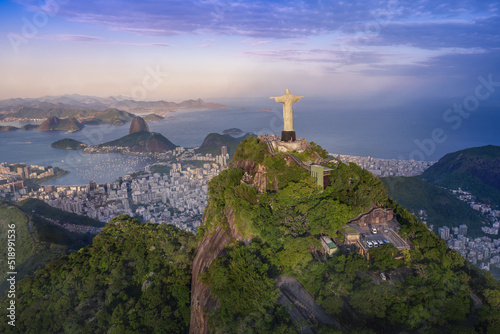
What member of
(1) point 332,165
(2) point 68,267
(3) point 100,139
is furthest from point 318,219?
(3) point 100,139

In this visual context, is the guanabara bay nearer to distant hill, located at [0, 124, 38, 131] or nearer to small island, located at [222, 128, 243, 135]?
small island, located at [222, 128, 243, 135]

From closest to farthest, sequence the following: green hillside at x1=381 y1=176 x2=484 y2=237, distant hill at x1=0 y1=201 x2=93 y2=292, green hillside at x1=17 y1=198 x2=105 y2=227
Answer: distant hill at x1=0 y1=201 x2=93 y2=292, green hillside at x1=381 y1=176 x2=484 y2=237, green hillside at x1=17 y1=198 x2=105 y2=227

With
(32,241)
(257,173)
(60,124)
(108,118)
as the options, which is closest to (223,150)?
(32,241)

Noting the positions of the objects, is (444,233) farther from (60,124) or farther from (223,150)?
(60,124)

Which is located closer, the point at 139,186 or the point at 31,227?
the point at 31,227

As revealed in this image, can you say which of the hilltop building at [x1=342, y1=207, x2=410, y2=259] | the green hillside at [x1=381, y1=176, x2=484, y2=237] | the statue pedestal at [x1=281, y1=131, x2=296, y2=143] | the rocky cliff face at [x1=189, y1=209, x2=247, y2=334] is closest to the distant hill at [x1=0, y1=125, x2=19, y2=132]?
the rocky cliff face at [x1=189, y1=209, x2=247, y2=334]

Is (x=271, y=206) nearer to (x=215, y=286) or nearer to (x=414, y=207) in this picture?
(x=215, y=286)
